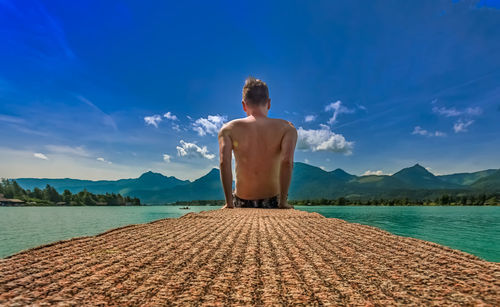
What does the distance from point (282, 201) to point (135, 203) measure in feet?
464

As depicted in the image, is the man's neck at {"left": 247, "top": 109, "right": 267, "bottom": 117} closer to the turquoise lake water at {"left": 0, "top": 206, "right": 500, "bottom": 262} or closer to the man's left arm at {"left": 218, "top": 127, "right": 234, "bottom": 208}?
the man's left arm at {"left": 218, "top": 127, "right": 234, "bottom": 208}

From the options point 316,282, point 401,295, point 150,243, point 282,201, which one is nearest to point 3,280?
point 150,243

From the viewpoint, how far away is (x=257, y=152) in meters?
5.71

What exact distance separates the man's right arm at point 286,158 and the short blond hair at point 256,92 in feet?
3.12

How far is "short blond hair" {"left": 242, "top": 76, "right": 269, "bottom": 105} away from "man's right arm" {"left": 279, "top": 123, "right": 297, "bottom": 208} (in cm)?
95

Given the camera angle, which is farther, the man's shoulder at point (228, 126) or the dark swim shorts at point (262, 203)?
the dark swim shorts at point (262, 203)

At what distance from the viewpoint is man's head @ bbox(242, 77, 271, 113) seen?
569 centimetres

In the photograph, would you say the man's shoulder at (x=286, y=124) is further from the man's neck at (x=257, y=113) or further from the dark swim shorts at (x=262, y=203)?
the dark swim shorts at (x=262, y=203)

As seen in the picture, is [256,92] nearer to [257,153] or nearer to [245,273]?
[257,153]

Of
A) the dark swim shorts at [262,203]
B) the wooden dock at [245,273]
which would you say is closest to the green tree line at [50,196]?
the dark swim shorts at [262,203]

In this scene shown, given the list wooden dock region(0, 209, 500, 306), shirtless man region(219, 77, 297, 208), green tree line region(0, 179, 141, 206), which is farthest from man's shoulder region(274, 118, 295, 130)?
green tree line region(0, 179, 141, 206)

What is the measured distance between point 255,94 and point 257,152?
4.49 ft

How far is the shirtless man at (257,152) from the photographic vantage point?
539 centimetres

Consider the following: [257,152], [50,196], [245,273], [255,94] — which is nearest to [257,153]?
[257,152]
